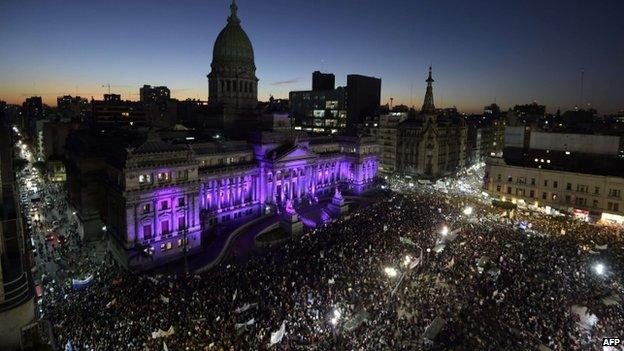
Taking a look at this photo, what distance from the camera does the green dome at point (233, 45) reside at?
7456 centimetres

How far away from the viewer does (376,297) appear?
3094 cm

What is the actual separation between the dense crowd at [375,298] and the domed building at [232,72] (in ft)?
130

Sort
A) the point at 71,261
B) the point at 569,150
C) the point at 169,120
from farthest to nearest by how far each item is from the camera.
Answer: the point at 169,120
the point at 569,150
the point at 71,261

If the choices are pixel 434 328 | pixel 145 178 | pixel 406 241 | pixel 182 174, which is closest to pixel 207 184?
pixel 182 174

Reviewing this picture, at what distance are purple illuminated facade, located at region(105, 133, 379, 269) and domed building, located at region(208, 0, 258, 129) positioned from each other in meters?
15.8

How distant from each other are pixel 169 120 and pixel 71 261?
115m

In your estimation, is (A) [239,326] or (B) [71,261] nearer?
(A) [239,326]

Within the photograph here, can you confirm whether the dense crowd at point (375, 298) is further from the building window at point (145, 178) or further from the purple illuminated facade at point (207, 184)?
the building window at point (145, 178)

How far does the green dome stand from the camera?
245 ft

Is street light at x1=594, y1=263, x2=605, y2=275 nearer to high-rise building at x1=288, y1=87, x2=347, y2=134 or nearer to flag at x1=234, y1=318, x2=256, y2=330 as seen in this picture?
flag at x1=234, y1=318, x2=256, y2=330

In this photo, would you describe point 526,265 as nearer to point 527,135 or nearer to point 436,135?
point 527,135

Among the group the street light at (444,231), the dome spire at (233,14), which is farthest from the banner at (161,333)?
the dome spire at (233,14)

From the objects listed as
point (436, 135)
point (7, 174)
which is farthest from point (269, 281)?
point (436, 135)

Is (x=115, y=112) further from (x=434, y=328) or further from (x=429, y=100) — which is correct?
(x=434, y=328)
